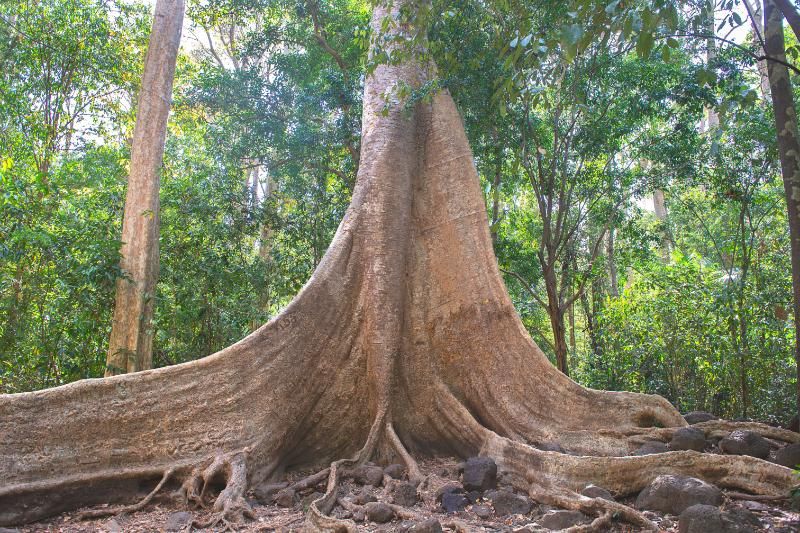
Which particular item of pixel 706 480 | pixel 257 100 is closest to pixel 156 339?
pixel 257 100

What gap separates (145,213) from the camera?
6.54m

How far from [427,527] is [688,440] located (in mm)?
2107

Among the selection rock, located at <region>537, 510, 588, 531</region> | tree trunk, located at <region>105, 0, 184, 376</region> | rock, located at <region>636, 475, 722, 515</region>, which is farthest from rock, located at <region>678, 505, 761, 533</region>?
tree trunk, located at <region>105, 0, 184, 376</region>

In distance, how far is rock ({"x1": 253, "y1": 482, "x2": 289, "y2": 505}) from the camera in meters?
3.88

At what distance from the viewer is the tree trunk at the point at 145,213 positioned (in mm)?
6277

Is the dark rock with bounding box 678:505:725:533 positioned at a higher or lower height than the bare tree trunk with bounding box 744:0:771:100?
lower

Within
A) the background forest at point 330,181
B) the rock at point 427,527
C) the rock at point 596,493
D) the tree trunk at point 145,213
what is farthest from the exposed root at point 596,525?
the tree trunk at point 145,213

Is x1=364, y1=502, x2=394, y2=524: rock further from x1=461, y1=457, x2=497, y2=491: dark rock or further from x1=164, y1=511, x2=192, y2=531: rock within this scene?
x1=164, y1=511, x2=192, y2=531: rock

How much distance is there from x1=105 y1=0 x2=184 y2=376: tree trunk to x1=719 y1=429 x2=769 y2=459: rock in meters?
5.37

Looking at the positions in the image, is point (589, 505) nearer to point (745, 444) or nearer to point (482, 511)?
point (482, 511)

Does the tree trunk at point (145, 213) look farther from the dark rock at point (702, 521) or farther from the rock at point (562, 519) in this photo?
the dark rock at point (702, 521)

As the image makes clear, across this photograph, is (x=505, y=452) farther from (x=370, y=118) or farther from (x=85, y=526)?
(x=370, y=118)

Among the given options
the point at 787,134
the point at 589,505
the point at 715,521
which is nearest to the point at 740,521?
the point at 715,521

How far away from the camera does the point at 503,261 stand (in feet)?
26.8
